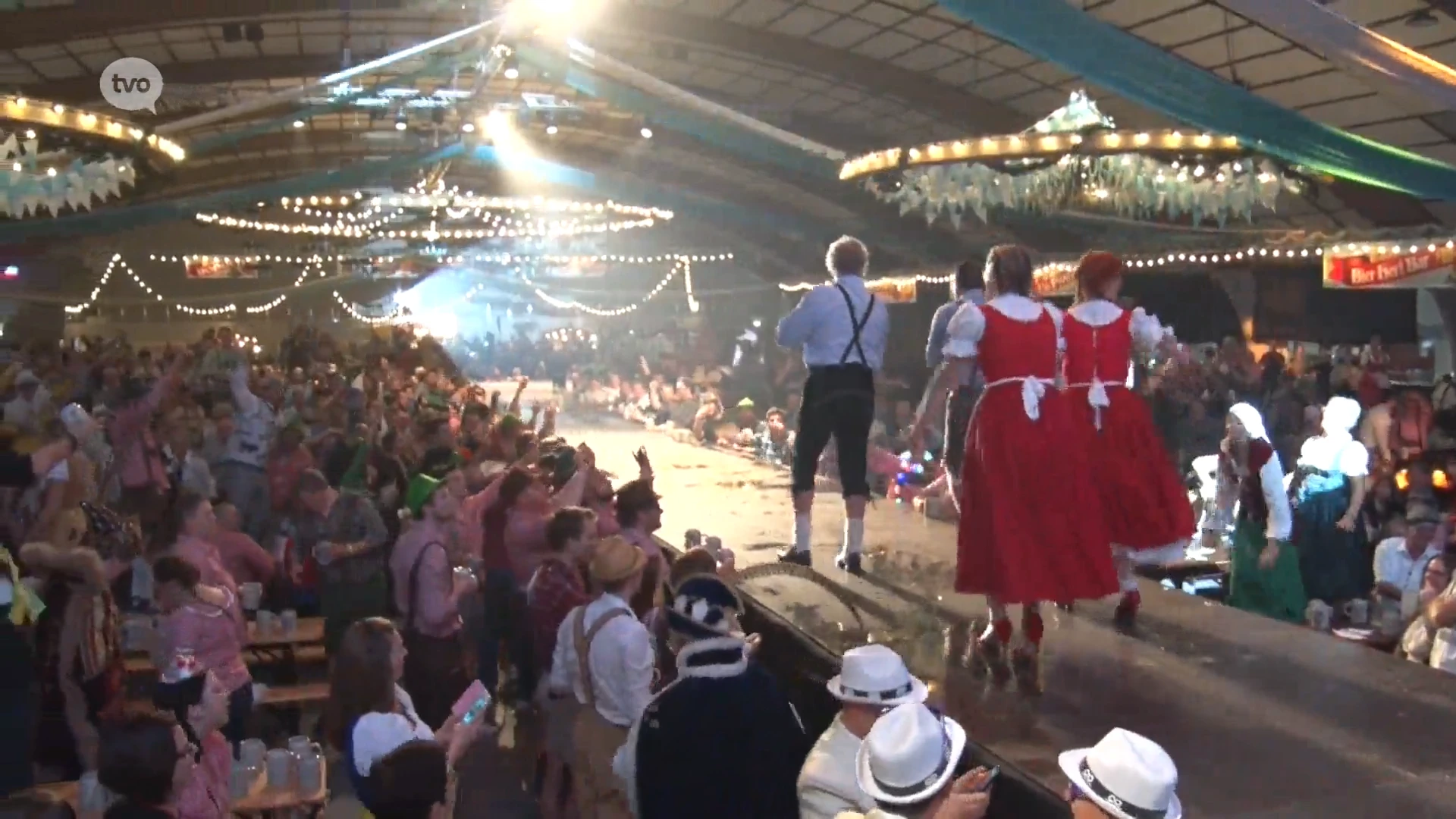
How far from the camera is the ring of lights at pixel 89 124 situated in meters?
6.26

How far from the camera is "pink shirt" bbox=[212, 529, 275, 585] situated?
5.49 m

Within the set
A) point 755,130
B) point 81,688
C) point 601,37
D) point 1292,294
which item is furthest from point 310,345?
point 81,688

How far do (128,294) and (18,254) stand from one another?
537cm

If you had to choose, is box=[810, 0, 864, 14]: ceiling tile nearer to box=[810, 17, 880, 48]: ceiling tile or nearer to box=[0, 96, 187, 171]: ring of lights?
box=[810, 17, 880, 48]: ceiling tile

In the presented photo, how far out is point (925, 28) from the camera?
12.9 m

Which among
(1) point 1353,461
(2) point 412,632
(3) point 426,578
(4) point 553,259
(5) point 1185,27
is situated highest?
(5) point 1185,27

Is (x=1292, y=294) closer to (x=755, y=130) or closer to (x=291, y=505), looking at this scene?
(x=755, y=130)

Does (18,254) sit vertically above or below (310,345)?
above

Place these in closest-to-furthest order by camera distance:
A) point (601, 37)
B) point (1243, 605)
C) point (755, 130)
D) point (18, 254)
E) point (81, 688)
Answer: point (81, 688), point (1243, 605), point (755, 130), point (601, 37), point (18, 254)

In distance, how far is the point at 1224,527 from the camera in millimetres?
7477

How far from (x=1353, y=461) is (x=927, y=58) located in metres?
8.47

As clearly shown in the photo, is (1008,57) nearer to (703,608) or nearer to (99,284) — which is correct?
(703,608)

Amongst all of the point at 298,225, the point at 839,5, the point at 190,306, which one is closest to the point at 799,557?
the point at 839,5

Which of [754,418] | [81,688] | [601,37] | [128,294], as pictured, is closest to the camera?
[81,688]
